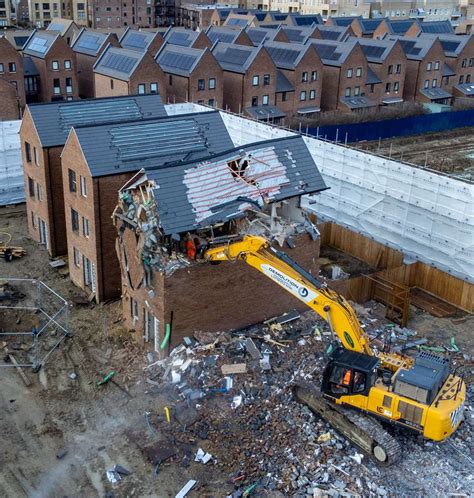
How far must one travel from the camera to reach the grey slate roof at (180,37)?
62.7 metres

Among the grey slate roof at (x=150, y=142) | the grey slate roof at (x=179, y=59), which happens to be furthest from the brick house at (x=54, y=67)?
the grey slate roof at (x=150, y=142)

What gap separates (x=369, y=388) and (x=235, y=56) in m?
45.2

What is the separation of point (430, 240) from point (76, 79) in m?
38.6

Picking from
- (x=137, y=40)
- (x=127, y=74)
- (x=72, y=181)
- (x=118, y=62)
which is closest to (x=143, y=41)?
(x=137, y=40)

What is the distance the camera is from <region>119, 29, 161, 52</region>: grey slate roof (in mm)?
60406

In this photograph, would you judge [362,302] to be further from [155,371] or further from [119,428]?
[119,428]

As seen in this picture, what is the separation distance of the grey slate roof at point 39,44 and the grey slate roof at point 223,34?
62.6 ft

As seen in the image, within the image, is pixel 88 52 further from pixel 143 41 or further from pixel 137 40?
pixel 143 41

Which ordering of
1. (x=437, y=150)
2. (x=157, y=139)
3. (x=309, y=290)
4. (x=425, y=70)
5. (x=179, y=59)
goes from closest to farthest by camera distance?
(x=309, y=290) → (x=157, y=139) → (x=437, y=150) → (x=179, y=59) → (x=425, y=70)

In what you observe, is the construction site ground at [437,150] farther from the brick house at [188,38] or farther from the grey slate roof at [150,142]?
the grey slate roof at [150,142]

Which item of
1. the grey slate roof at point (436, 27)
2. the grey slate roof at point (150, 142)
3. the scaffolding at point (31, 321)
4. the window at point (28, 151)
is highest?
the grey slate roof at point (436, 27)

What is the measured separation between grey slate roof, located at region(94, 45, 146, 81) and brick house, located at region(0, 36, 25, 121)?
22.0 ft

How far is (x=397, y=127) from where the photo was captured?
56.5 metres

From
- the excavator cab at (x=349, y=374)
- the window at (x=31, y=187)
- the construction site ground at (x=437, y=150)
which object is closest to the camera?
the excavator cab at (x=349, y=374)
